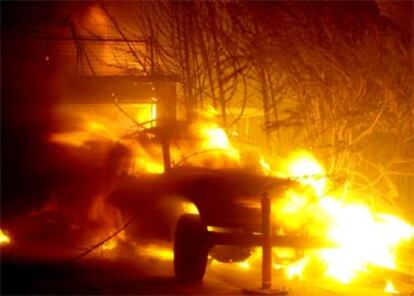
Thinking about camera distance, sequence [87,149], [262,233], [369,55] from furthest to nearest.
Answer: [87,149]
[369,55]
[262,233]

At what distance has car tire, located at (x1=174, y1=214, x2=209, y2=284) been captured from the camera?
938 cm

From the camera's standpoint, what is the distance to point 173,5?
15.7 m

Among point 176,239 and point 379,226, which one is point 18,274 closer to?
point 176,239

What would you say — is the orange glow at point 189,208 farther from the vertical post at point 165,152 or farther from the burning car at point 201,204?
the vertical post at point 165,152

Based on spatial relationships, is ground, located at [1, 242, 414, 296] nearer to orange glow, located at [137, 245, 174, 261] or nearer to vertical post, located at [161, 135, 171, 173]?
orange glow, located at [137, 245, 174, 261]

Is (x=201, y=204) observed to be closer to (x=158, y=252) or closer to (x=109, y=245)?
(x=158, y=252)

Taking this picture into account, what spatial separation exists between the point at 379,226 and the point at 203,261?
2.35 metres

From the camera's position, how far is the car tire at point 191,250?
9.38 metres

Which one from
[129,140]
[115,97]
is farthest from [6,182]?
[129,140]

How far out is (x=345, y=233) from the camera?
971cm

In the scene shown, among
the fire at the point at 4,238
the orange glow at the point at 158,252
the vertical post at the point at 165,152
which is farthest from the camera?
the fire at the point at 4,238

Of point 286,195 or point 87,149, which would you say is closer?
point 286,195

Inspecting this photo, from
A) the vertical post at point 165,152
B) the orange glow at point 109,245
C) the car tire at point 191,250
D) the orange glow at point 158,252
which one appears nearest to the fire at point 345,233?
the car tire at point 191,250

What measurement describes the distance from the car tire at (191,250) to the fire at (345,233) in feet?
3.33
